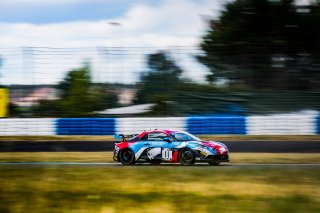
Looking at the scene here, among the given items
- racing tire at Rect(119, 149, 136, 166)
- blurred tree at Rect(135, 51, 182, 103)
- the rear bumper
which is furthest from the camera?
blurred tree at Rect(135, 51, 182, 103)

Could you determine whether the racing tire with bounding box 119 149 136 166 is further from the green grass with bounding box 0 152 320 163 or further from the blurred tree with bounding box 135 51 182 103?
the blurred tree with bounding box 135 51 182 103

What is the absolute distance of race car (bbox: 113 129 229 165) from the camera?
10.6m

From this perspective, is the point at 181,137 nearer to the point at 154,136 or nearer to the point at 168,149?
the point at 168,149

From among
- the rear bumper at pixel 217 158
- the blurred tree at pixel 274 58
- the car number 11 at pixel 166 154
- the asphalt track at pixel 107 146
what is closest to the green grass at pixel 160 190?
the rear bumper at pixel 217 158

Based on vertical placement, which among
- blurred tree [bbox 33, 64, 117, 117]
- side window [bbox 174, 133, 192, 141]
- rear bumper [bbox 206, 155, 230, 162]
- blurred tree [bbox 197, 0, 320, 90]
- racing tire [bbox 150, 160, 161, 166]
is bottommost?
racing tire [bbox 150, 160, 161, 166]

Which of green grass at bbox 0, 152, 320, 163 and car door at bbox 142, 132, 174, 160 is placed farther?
green grass at bbox 0, 152, 320, 163

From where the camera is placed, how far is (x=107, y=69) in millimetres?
16188

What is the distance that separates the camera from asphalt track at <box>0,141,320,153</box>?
13961mm

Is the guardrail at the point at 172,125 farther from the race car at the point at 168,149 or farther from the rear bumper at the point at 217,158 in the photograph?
the rear bumper at the point at 217,158

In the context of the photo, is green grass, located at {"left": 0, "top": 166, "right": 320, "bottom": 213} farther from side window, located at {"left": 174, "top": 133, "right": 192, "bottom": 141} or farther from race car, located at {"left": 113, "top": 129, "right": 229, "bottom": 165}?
side window, located at {"left": 174, "top": 133, "right": 192, "bottom": 141}

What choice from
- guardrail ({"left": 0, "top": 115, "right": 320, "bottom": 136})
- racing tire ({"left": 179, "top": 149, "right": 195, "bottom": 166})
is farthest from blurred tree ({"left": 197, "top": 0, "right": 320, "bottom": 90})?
racing tire ({"left": 179, "top": 149, "right": 195, "bottom": 166})

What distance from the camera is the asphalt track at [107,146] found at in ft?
45.8

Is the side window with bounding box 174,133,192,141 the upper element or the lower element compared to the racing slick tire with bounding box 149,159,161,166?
upper

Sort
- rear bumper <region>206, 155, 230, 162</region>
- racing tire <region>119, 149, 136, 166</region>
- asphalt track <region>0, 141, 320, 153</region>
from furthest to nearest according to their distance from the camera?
1. asphalt track <region>0, 141, 320, 153</region>
2. racing tire <region>119, 149, 136, 166</region>
3. rear bumper <region>206, 155, 230, 162</region>
